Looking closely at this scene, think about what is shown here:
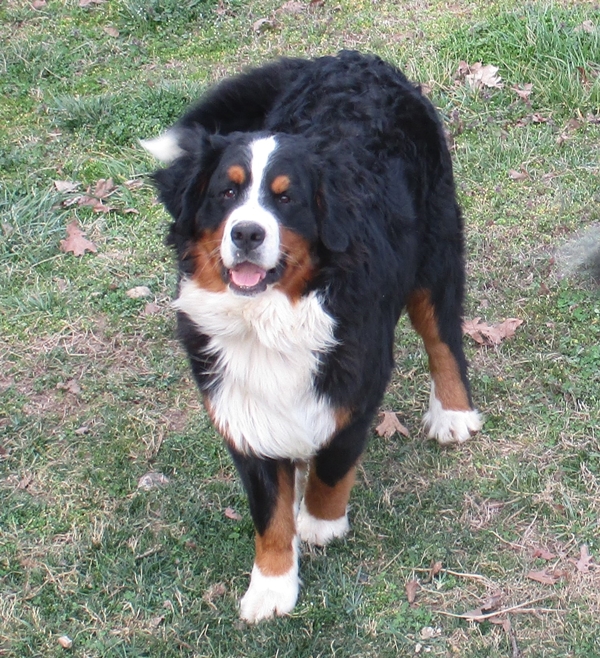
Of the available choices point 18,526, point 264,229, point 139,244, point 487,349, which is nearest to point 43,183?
point 139,244

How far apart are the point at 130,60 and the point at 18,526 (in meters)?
4.17

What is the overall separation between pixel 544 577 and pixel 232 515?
1185mm

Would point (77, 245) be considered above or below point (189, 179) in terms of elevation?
below

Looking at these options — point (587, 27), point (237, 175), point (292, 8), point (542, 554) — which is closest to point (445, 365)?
point (542, 554)

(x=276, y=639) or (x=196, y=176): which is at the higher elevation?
(x=196, y=176)

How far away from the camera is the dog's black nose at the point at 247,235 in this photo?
250 centimetres

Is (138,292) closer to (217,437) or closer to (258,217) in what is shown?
(217,437)

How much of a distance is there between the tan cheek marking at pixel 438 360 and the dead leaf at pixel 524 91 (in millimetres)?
2647

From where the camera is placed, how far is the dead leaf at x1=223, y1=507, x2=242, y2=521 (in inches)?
134

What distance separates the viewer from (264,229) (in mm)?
2514

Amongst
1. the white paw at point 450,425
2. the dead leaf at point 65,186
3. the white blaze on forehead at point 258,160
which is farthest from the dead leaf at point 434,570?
the dead leaf at point 65,186

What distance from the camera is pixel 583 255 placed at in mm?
4688

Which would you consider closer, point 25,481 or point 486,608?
point 486,608

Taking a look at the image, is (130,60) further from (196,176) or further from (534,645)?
(534,645)
